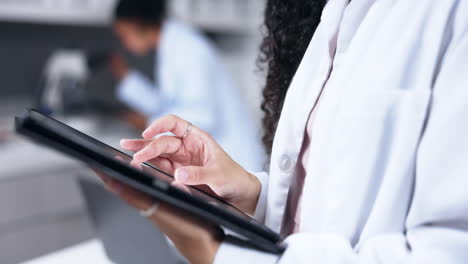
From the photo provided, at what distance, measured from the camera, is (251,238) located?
345 millimetres

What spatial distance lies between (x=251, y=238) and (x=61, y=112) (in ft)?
5.52

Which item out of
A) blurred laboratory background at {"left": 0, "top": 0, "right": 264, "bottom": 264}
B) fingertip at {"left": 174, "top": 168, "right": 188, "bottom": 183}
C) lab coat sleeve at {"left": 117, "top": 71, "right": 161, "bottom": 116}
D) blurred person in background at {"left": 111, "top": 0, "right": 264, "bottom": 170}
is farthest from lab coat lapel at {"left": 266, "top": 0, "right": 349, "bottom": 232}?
lab coat sleeve at {"left": 117, "top": 71, "right": 161, "bottom": 116}

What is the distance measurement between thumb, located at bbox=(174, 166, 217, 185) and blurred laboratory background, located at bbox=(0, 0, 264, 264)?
96 cm

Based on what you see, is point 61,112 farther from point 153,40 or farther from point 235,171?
point 235,171

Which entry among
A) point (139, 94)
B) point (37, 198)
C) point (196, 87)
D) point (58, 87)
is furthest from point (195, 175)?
point (58, 87)

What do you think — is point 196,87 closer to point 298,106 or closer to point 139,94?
point 139,94

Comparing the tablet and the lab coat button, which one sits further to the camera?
the lab coat button

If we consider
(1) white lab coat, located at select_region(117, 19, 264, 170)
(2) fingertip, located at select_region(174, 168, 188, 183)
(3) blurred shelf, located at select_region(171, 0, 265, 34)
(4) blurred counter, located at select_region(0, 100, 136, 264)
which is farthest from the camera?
(3) blurred shelf, located at select_region(171, 0, 265, 34)

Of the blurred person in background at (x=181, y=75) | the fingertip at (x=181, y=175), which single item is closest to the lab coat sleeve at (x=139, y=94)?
the blurred person in background at (x=181, y=75)

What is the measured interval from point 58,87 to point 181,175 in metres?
1.65

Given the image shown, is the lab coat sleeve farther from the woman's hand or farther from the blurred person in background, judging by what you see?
the woman's hand

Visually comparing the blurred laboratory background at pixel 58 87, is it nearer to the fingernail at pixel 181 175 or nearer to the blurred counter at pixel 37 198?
the blurred counter at pixel 37 198

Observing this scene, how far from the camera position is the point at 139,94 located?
5.17 feet

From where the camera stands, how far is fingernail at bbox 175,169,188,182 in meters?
0.38
